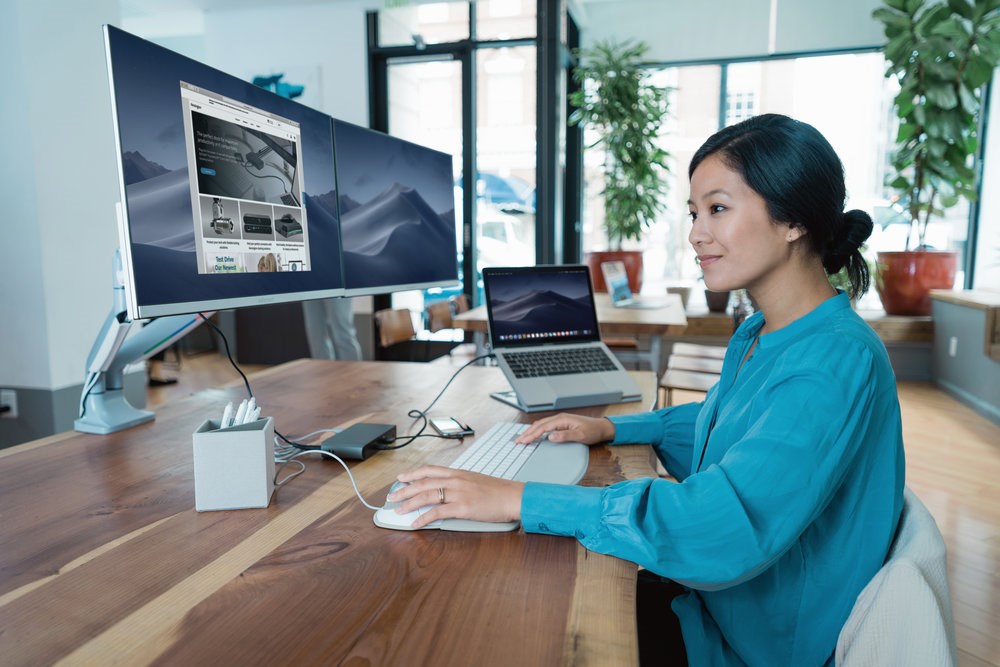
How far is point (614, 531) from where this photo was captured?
0.76m

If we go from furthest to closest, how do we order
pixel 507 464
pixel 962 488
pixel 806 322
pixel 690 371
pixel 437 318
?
pixel 437 318
pixel 690 371
pixel 962 488
pixel 507 464
pixel 806 322

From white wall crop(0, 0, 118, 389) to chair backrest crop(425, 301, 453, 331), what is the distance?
5.46 feet

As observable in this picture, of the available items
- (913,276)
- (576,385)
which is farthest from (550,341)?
(913,276)

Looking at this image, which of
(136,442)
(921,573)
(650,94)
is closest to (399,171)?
(136,442)

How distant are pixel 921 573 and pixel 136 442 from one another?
120cm

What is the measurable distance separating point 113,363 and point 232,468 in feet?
1.82

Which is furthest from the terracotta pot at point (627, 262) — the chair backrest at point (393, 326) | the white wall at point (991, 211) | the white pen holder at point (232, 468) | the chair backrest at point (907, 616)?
the chair backrest at point (907, 616)

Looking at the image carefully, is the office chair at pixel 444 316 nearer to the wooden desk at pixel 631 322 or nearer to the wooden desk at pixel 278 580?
the wooden desk at pixel 631 322

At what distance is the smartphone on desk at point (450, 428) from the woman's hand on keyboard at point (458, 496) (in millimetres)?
410

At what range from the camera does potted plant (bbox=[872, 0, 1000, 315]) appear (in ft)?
14.6

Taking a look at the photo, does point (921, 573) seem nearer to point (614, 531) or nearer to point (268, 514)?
point (614, 531)

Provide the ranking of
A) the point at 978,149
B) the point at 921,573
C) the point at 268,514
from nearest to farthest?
the point at 921,573 → the point at 268,514 → the point at 978,149

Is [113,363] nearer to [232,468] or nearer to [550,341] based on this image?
[232,468]

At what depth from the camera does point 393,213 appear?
156 centimetres
